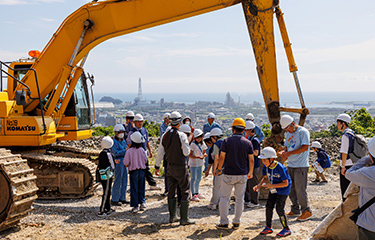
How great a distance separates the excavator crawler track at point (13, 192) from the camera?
714 cm

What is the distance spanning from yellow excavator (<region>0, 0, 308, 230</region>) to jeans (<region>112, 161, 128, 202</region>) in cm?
82

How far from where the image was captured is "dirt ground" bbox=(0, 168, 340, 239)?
6809mm

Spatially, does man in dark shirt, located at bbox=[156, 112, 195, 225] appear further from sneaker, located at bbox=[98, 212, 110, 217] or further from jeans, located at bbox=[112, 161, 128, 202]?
jeans, located at bbox=[112, 161, 128, 202]

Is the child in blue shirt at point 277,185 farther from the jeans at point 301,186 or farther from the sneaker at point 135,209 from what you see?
the sneaker at point 135,209

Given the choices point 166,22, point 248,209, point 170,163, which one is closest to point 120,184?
point 170,163

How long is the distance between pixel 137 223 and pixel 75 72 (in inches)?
169

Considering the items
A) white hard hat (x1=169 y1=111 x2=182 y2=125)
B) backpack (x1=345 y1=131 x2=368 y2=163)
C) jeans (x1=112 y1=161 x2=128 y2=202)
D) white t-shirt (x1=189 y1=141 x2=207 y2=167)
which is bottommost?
jeans (x1=112 y1=161 x2=128 y2=202)

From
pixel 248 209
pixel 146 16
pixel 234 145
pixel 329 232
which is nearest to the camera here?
pixel 329 232

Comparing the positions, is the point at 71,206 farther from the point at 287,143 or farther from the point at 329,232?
the point at 329,232

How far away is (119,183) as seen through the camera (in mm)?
9133

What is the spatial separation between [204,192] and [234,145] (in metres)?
3.65

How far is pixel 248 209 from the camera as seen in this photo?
8531 millimetres

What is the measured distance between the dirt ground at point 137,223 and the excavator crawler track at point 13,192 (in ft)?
0.92

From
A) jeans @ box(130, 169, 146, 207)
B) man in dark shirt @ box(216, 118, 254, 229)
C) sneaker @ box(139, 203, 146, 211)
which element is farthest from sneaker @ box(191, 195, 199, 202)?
man in dark shirt @ box(216, 118, 254, 229)
